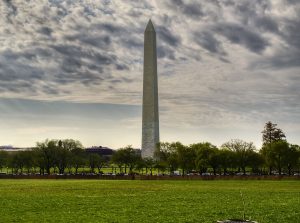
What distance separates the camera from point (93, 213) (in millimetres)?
27797

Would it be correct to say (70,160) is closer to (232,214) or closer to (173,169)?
(173,169)

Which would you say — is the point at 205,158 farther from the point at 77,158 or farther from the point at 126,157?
the point at 77,158

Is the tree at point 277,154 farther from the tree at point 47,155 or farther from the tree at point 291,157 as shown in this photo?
the tree at point 47,155

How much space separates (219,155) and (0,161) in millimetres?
72769

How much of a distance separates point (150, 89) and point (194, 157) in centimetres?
2031

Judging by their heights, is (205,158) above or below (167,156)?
below

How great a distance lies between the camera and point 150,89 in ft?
376

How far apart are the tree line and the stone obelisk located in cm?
507

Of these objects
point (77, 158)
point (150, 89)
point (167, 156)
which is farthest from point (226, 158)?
point (77, 158)

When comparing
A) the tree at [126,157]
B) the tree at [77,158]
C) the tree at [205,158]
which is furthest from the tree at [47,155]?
the tree at [205,158]

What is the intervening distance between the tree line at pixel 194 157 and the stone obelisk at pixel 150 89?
199 inches

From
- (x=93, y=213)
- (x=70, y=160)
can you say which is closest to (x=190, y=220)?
(x=93, y=213)

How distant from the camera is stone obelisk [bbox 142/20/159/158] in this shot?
11244cm

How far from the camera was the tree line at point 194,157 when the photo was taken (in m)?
99.8
